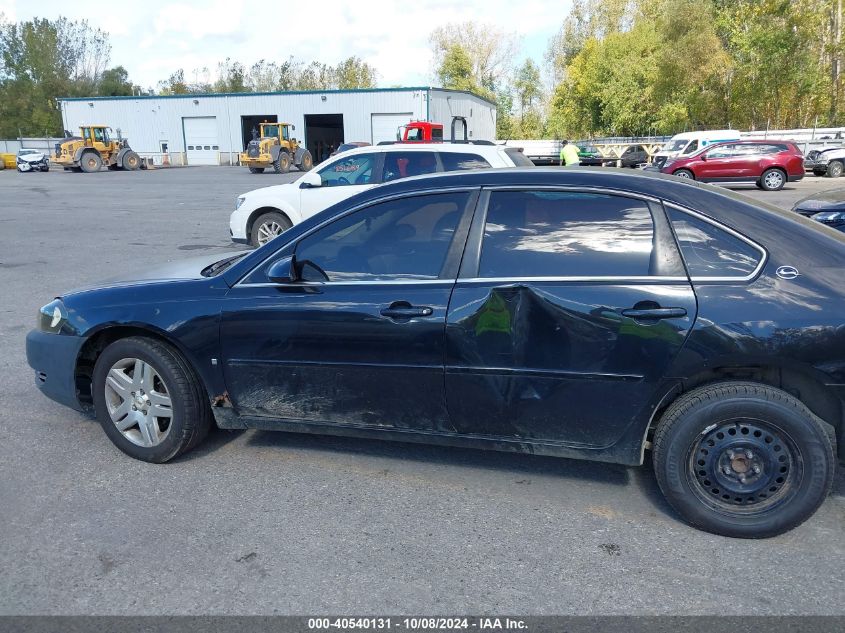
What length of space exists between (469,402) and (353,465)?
91 cm

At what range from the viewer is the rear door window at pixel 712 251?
3.02 meters

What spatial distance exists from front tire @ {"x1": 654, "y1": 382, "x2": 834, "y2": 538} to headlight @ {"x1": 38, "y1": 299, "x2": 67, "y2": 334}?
3.35 metres

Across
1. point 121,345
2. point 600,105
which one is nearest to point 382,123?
point 600,105

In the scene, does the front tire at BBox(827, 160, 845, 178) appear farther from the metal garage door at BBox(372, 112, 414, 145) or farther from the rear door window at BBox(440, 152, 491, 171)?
the metal garage door at BBox(372, 112, 414, 145)

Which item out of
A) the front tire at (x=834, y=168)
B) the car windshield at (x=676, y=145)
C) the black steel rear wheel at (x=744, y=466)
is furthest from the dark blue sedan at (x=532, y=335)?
the car windshield at (x=676, y=145)

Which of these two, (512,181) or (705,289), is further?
(512,181)

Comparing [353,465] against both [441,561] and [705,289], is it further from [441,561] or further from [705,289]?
[705,289]

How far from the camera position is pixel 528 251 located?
3.26m

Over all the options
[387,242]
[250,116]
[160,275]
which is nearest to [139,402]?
[160,275]

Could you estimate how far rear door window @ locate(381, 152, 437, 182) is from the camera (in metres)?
9.90

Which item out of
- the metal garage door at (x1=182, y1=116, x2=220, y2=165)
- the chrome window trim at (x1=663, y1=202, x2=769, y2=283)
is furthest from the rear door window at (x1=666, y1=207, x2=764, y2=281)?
the metal garage door at (x1=182, y1=116, x2=220, y2=165)

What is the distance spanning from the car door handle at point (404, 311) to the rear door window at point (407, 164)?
6790 mm

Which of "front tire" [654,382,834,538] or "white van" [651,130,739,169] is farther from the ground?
"white van" [651,130,739,169]

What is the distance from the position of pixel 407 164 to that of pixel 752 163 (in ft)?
59.3
